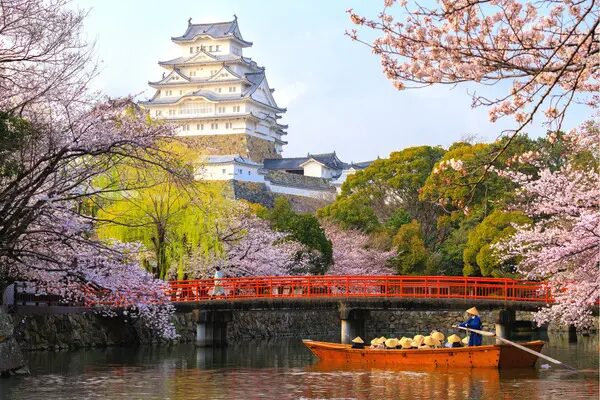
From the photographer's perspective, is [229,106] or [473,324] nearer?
[473,324]

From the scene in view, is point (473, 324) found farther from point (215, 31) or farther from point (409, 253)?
point (215, 31)

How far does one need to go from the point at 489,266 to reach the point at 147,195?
14459mm

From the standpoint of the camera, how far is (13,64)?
14930 mm

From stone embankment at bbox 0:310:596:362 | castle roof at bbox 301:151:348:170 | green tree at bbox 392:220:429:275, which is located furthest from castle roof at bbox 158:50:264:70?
stone embankment at bbox 0:310:596:362

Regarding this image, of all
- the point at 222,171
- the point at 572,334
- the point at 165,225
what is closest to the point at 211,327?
the point at 165,225

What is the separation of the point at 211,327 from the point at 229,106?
39267 millimetres

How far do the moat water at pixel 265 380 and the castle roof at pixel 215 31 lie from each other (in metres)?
48.0

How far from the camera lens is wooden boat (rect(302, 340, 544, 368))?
21.3 meters

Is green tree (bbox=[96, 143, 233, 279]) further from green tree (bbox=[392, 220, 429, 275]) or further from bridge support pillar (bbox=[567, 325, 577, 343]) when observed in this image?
green tree (bbox=[392, 220, 429, 275])

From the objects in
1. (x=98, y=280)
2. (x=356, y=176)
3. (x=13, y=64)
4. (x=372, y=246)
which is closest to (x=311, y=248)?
(x=372, y=246)

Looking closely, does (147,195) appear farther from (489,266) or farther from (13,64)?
(13,64)

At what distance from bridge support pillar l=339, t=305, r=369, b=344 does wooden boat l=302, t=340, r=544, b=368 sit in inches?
285

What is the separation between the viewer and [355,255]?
4488cm

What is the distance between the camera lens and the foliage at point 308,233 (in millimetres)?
39219
